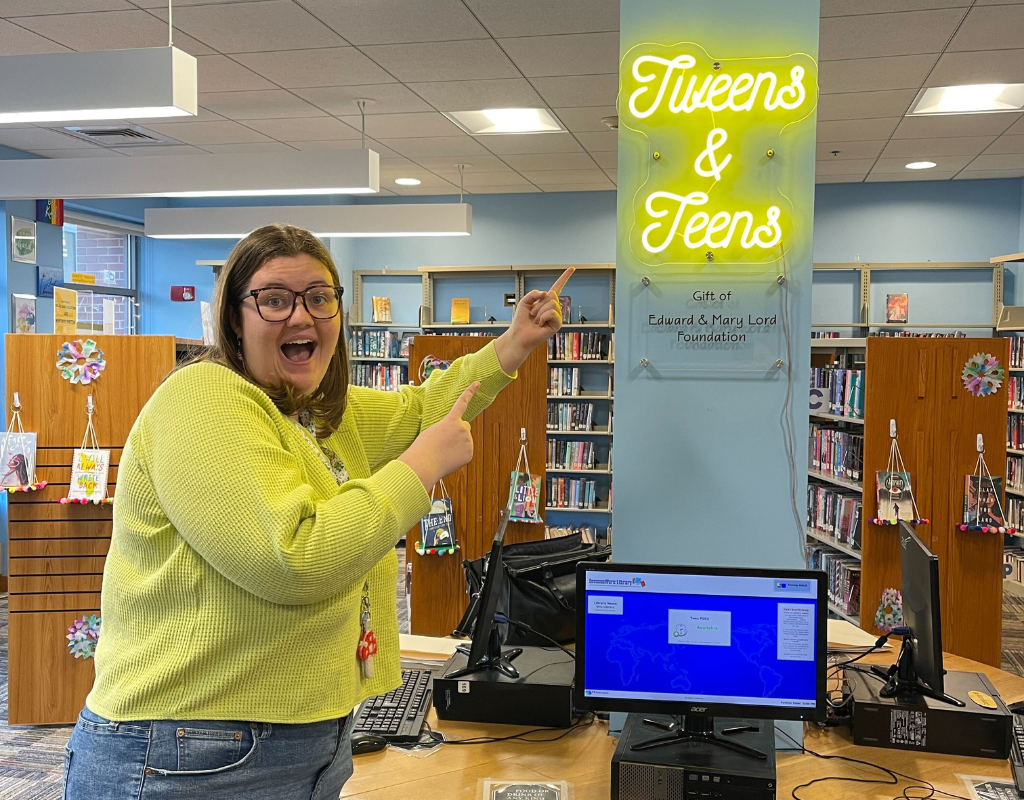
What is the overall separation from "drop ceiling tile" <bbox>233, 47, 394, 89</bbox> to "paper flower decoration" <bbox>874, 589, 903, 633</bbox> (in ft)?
12.4

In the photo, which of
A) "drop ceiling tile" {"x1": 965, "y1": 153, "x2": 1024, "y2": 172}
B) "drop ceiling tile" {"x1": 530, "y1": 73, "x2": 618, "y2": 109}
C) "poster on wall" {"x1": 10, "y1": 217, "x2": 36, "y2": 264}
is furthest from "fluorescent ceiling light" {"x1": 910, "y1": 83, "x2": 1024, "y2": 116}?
"poster on wall" {"x1": 10, "y1": 217, "x2": 36, "y2": 264}

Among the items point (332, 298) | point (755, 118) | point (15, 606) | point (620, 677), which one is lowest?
point (15, 606)

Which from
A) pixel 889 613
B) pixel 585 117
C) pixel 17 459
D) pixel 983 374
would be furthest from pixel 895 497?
pixel 17 459

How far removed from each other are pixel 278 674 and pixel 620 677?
855 mm

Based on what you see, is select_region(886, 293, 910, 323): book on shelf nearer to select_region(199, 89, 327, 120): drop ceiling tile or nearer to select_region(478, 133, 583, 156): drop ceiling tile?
select_region(478, 133, 583, 156): drop ceiling tile

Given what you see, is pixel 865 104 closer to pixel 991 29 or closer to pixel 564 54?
pixel 991 29

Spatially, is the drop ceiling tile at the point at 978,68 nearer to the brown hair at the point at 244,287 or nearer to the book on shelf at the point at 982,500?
the book on shelf at the point at 982,500

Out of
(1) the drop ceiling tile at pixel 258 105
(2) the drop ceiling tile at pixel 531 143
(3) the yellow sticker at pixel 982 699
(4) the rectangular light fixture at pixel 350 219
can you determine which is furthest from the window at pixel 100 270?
(3) the yellow sticker at pixel 982 699

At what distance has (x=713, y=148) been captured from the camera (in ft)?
6.45

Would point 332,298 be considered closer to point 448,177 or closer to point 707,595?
point 707,595

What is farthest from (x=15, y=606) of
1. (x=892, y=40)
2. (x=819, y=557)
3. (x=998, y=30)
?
(x=998, y=30)

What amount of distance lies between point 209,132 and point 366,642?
5.56 metres

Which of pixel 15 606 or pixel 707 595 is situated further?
pixel 15 606

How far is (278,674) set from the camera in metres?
1.14
